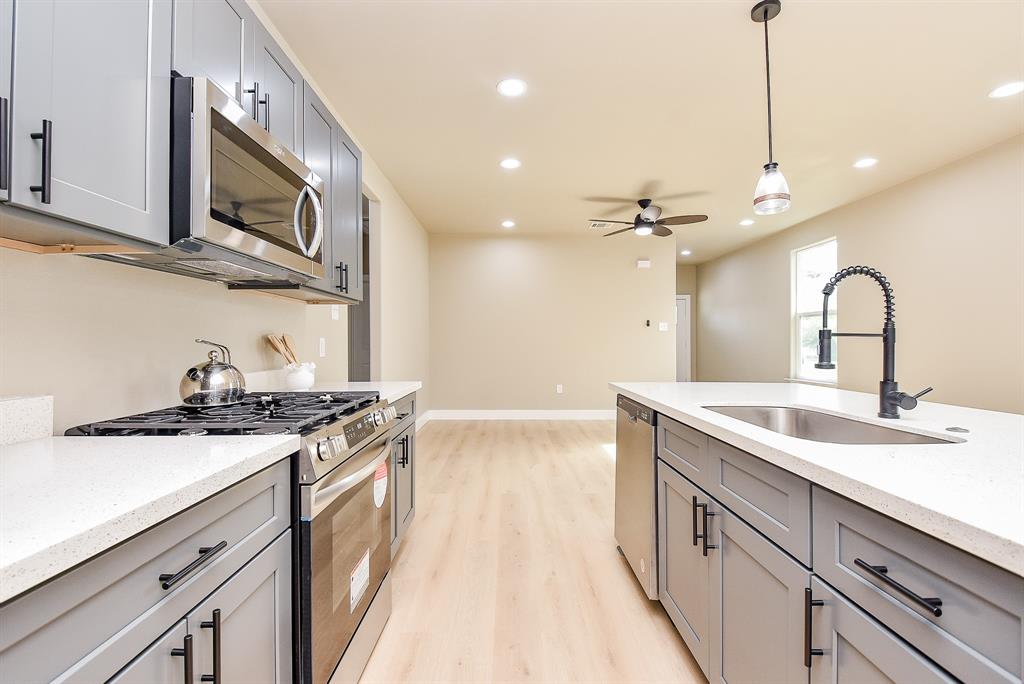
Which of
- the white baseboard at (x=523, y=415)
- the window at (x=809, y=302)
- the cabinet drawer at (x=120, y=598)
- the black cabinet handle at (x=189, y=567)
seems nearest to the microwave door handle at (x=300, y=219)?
the cabinet drawer at (x=120, y=598)

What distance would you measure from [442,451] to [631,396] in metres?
2.89

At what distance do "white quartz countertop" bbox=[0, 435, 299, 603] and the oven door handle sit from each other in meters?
0.16

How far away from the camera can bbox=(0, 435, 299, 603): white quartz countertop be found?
0.52 m

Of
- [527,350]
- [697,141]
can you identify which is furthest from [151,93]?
[527,350]

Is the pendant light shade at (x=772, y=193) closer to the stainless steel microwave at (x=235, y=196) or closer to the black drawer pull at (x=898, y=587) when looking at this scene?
the black drawer pull at (x=898, y=587)

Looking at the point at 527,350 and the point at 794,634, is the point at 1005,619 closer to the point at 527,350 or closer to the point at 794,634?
the point at 794,634

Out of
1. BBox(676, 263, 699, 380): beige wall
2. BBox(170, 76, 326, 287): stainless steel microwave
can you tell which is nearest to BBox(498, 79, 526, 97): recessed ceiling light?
BBox(170, 76, 326, 287): stainless steel microwave

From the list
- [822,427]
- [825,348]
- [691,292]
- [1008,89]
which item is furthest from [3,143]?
[691,292]

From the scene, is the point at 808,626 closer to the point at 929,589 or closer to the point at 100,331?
the point at 929,589

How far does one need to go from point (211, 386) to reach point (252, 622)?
79cm

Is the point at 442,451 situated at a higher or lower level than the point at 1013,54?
lower

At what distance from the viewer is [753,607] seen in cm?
112

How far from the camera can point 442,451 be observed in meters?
4.64

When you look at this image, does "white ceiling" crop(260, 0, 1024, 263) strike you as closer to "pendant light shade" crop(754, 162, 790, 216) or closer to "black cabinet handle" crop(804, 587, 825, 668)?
"pendant light shade" crop(754, 162, 790, 216)
